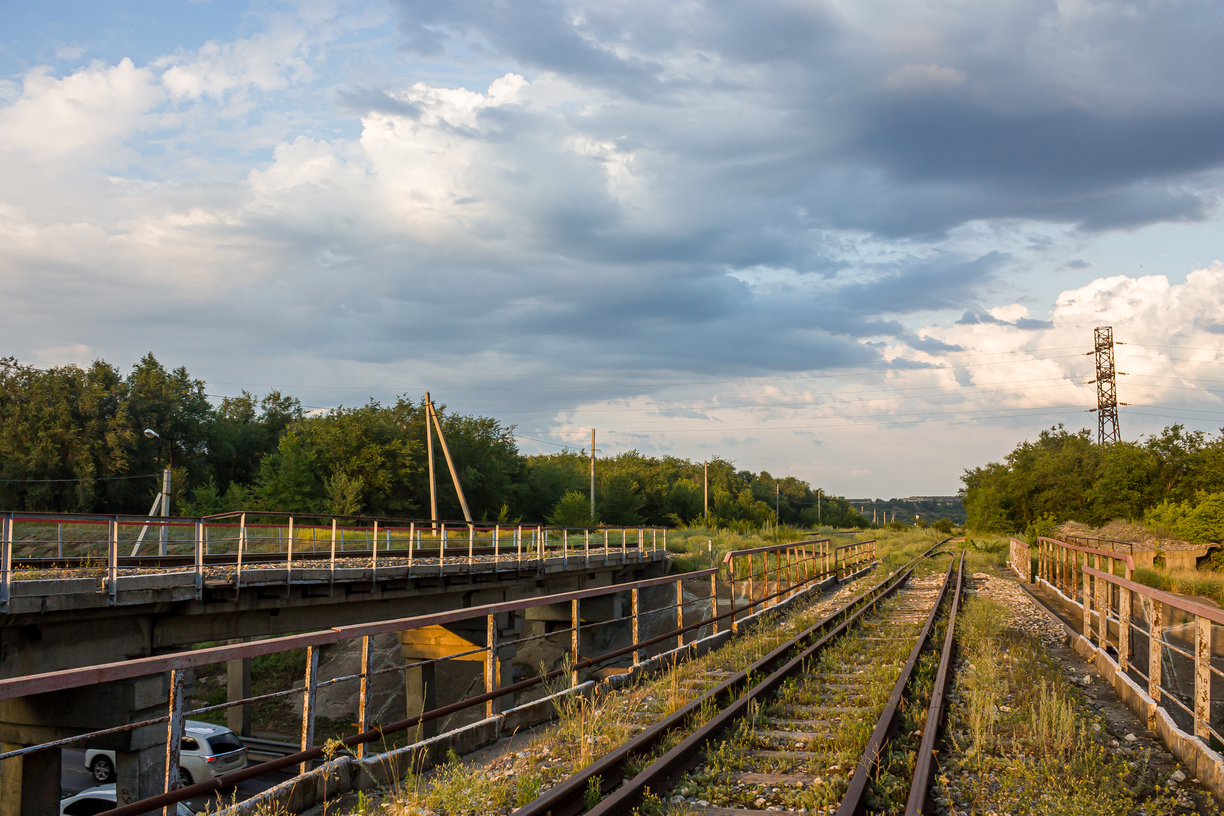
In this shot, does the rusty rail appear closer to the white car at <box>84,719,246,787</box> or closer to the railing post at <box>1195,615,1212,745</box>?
the railing post at <box>1195,615,1212,745</box>

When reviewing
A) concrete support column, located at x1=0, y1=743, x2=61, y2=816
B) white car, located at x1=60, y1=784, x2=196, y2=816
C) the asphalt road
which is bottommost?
the asphalt road

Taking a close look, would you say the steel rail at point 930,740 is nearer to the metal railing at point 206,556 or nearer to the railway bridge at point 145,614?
the railway bridge at point 145,614

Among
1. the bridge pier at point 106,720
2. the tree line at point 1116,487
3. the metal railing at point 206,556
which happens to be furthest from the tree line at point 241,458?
the bridge pier at point 106,720

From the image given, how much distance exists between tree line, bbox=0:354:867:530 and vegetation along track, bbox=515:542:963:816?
4918 cm

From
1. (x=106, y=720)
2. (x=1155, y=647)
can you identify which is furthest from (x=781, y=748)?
(x=106, y=720)

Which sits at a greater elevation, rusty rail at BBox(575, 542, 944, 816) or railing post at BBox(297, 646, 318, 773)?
railing post at BBox(297, 646, 318, 773)

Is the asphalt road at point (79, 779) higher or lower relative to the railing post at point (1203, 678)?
lower

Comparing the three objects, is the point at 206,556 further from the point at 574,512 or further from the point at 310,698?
the point at 574,512

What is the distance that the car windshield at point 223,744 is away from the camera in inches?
668

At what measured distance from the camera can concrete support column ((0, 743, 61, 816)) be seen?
Answer: 398 inches

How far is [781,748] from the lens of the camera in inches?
284

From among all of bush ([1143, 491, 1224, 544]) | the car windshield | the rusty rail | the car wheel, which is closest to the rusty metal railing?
the rusty rail

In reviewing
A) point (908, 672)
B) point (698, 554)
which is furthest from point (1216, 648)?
point (698, 554)

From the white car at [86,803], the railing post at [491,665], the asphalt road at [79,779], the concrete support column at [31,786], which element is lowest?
the asphalt road at [79,779]
